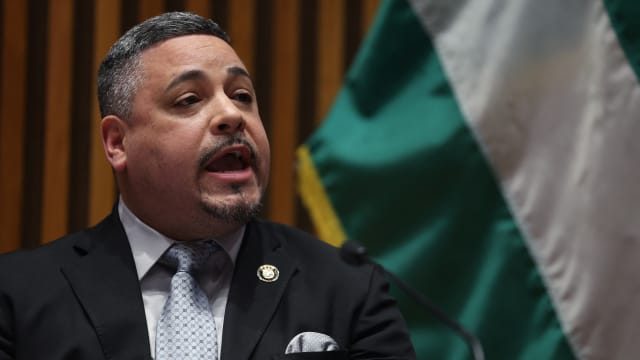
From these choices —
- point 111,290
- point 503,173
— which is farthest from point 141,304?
point 503,173

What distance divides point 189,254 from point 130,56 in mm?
316

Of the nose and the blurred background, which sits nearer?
the nose

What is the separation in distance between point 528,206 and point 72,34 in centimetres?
114

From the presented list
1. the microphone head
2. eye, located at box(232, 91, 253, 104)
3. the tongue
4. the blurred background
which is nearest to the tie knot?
the tongue

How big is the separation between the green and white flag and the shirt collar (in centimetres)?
38

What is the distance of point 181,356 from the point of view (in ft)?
4.42

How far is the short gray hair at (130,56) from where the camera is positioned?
1.49m

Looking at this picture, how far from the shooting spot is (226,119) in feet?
4.68

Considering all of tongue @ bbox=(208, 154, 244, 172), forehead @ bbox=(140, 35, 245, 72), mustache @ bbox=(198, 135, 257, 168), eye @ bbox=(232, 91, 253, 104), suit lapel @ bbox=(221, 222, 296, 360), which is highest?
forehead @ bbox=(140, 35, 245, 72)

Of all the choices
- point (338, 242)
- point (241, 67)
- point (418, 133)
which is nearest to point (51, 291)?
point (241, 67)

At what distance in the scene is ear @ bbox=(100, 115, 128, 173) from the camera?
152 centimetres

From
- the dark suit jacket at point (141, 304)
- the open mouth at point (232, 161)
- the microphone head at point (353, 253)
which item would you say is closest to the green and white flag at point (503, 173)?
the dark suit jacket at point (141, 304)

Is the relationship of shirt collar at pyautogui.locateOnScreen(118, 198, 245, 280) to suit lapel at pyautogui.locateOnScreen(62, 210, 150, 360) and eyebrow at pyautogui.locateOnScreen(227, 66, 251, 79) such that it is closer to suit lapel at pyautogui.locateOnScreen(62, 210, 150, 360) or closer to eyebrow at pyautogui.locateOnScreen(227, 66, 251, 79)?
suit lapel at pyautogui.locateOnScreen(62, 210, 150, 360)

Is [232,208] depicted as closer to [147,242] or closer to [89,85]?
[147,242]
